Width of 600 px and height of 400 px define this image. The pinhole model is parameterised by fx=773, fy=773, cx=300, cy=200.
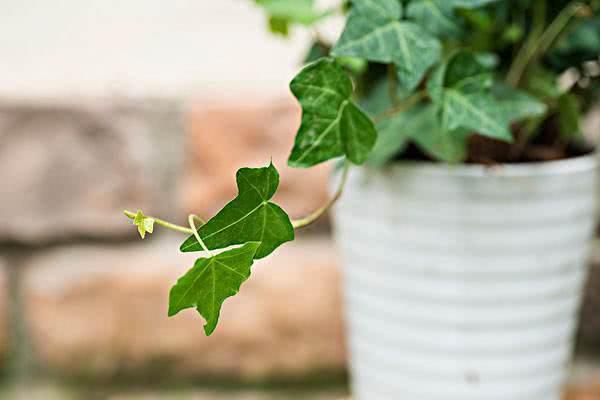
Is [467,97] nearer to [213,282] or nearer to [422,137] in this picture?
[422,137]

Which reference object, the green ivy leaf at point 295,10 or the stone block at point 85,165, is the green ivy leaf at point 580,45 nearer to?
the green ivy leaf at point 295,10

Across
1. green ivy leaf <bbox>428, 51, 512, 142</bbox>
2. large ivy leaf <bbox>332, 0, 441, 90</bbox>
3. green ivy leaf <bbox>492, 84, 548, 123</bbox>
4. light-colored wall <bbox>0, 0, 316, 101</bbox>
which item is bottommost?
light-colored wall <bbox>0, 0, 316, 101</bbox>

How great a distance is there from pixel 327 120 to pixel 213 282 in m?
0.12

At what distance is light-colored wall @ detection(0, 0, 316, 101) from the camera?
833 mm

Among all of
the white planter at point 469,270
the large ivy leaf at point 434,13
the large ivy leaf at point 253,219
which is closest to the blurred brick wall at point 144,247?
the white planter at point 469,270

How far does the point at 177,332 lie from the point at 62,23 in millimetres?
370

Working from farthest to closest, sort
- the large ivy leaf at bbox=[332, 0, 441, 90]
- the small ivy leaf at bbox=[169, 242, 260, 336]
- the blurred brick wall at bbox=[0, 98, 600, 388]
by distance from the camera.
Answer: the blurred brick wall at bbox=[0, 98, 600, 388]
the large ivy leaf at bbox=[332, 0, 441, 90]
the small ivy leaf at bbox=[169, 242, 260, 336]

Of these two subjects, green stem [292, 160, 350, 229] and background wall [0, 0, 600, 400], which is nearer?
green stem [292, 160, 350, 229]

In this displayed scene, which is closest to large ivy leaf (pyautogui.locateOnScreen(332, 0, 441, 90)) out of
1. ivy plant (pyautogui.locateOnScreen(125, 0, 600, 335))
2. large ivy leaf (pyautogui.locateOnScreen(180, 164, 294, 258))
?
ivy plant (pyautogui.locateOnScreen(125, 0, 600, 335))

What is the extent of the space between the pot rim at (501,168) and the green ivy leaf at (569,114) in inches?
0.8

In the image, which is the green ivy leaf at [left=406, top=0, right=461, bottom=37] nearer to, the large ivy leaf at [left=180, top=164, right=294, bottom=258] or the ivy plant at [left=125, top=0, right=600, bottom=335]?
the ivy plant at [left=125, top=0, right=600, bottom=335]

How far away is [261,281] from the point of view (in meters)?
0.83

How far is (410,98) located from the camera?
0.49 meters

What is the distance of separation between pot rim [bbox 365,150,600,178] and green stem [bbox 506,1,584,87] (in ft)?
0.23
